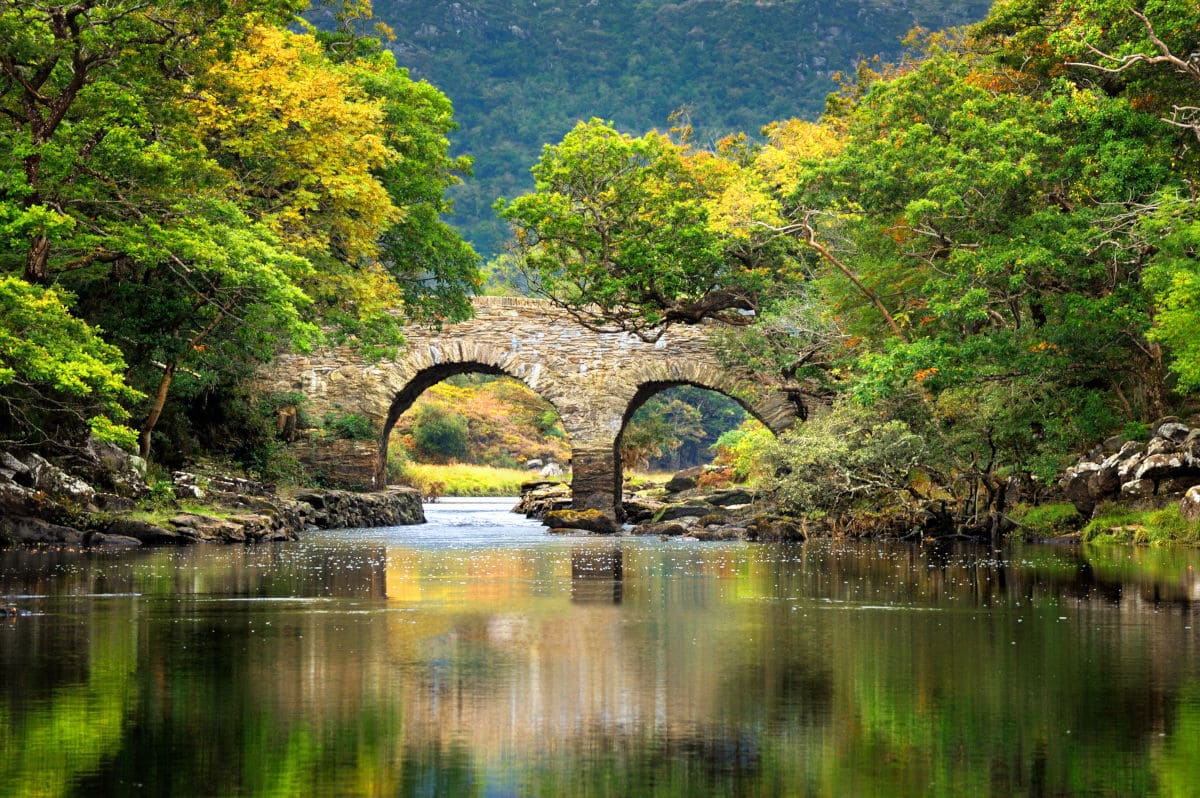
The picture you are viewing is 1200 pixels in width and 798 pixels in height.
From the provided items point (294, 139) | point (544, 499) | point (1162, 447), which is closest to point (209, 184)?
point (294, 139)

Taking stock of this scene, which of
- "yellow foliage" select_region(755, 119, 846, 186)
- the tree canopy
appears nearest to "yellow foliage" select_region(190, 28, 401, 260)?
the tree canopy

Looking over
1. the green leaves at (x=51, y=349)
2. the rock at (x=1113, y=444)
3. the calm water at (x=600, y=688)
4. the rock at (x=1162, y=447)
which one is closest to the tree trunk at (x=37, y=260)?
the green leaves at (x=51, y=349)

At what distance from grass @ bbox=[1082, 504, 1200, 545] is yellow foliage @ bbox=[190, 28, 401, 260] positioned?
13.8 m

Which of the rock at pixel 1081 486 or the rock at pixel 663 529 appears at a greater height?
the rock at pixel 1081 486

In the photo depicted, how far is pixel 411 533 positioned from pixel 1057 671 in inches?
898

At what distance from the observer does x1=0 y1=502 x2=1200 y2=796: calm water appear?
16.3ft

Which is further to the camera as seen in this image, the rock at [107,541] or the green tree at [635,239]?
the green tree at [635,239]

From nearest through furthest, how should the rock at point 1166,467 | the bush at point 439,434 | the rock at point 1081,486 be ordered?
the rock at point 1166,467, the rock at point 1081,486, the bush at point 439,434

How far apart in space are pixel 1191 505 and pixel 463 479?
45413 millimetres

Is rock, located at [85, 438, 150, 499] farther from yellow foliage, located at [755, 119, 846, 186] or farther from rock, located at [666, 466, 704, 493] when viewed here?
rock, located at [666, 466, 704, 493]

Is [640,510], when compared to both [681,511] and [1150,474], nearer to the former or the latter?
[681,511]

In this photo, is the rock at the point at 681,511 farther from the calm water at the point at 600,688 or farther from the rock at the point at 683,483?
the calm water at the point at 600,688

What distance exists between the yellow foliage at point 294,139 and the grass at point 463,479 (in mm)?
33337

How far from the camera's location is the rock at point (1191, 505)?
20.3m
